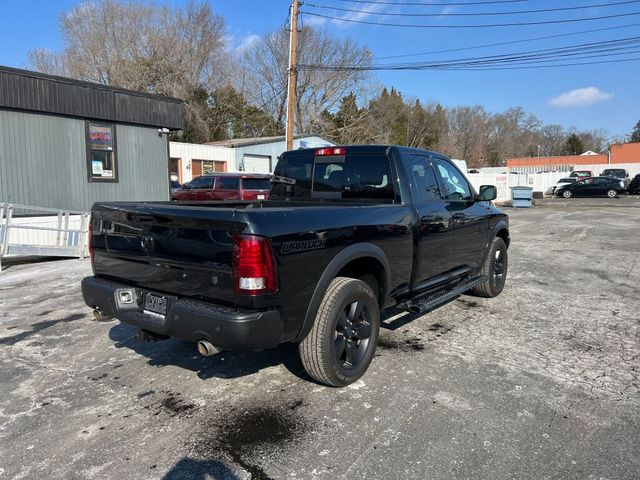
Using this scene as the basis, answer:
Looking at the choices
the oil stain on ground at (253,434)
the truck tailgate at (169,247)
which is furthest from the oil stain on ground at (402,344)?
the truck tailgate at (169,247)

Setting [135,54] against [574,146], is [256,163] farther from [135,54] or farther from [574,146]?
[574,146]

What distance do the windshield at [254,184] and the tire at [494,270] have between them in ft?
33.1

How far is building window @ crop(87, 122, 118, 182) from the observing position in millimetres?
12602

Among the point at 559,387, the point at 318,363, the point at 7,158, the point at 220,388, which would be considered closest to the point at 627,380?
the point at 559,387

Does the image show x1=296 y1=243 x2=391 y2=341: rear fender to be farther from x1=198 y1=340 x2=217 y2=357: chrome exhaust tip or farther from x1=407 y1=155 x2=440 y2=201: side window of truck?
x1=407 y1=155 x2=440 y2=201: side window of truck

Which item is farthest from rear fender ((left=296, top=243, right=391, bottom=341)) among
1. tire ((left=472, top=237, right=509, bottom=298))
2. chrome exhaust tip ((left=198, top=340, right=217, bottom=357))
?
tire ((left=472, top=237, right=509, bottom=298))

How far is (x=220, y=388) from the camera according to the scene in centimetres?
372

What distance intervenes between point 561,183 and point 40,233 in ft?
118

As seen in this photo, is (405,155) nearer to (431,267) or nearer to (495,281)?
(431,267)

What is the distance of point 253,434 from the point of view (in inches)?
120

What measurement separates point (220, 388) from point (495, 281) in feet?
13.8

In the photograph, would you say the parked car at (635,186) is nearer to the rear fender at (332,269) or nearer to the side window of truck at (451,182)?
the side window of truck at (451,182)

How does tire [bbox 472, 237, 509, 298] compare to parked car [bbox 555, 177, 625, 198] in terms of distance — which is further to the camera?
parked car [bbox 555, 177, 625, 198]

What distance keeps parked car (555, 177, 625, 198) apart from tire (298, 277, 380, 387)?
3483 centimetres
